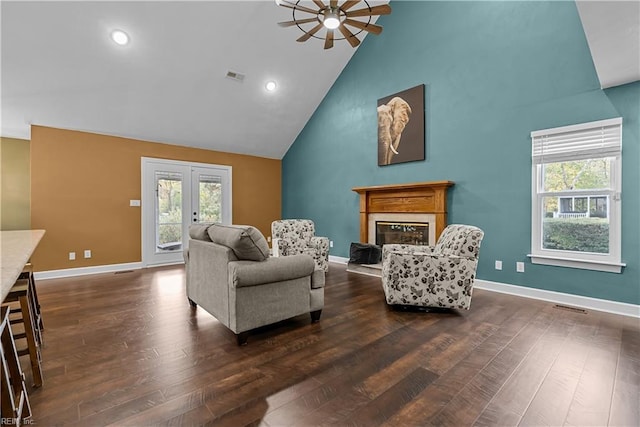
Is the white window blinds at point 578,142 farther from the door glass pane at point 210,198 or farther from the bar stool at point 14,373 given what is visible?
the door glass pane at point 210,198

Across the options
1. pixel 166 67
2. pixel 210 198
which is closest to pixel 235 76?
pixel 166 67

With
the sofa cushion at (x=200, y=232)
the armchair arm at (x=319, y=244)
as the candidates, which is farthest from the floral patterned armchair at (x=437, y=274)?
the sofa cushion at (x=200, y=232)

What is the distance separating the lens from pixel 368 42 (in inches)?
221

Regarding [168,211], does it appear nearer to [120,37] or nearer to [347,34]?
[120,37]

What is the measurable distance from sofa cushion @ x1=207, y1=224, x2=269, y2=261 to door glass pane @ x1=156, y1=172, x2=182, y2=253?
3.92m

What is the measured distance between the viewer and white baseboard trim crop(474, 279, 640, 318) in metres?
3.10

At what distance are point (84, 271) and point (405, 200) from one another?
18.1ft

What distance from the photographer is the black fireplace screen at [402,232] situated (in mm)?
4785

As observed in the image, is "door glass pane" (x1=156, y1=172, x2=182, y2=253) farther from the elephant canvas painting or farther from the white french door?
the elephant canvas painting

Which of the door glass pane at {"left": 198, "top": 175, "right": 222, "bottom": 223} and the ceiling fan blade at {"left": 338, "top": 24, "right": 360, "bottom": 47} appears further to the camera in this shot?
the door glass pane at {"left": 198, "top": 175, "right": 222, "bottom": 223}

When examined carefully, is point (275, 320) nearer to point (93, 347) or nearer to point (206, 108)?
point (93, 347)

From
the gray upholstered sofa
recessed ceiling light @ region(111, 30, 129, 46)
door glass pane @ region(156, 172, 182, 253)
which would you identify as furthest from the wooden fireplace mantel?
recessed ceiling light @ region(111, 30, 129, 46)

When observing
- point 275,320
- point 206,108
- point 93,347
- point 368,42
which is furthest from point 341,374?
point 368,42

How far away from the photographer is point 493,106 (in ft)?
13.3
